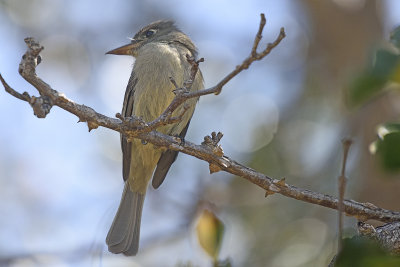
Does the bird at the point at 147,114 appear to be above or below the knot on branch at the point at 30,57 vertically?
above

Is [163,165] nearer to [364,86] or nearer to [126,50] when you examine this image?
[126,50]

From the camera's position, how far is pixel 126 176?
16.5 ft

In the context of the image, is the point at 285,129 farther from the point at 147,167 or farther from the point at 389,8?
the point at 147,167

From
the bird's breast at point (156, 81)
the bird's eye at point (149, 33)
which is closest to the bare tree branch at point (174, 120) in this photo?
the bird's breast at point (156, 81)

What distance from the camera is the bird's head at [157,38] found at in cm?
526

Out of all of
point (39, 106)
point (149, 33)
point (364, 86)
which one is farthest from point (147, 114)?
point (364, 86)

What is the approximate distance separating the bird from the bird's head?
0.01m

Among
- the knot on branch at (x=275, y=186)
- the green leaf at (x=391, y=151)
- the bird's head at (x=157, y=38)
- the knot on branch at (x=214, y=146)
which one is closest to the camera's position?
the green leaf at (x=391, y=151)

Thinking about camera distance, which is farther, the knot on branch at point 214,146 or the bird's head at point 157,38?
the bird's head at point 157,38

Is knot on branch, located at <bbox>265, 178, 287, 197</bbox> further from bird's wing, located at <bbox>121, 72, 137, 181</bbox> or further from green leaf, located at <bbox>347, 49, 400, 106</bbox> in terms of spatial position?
bird's wing, located at <bbox>121, 72, 137, 181</bbox>

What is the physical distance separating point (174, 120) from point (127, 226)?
81.9 inches

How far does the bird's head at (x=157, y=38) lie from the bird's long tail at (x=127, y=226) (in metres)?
1.30

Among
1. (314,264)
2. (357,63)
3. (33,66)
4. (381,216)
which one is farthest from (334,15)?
(33,66)

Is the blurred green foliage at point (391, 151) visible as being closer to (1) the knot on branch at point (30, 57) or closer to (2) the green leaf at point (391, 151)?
(2) the green leaf at point (391, 151)
